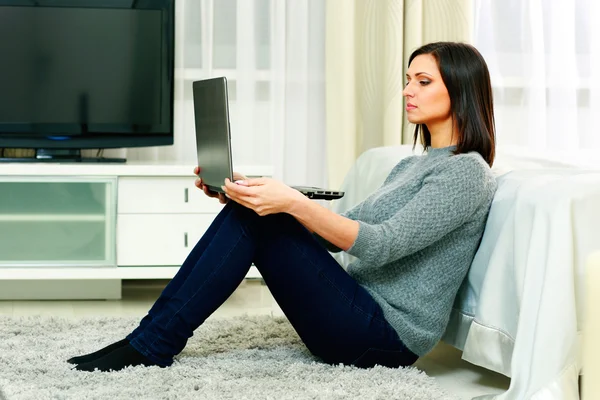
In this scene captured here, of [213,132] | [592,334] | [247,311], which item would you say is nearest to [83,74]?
[247,311]

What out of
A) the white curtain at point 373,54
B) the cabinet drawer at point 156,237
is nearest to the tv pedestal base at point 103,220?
the cabinet drawer at point 156,237

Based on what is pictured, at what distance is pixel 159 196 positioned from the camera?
336cm

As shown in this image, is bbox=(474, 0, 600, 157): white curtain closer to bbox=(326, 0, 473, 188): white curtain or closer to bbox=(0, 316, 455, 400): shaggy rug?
bbox=(326, 0, 473, 188): white curtain

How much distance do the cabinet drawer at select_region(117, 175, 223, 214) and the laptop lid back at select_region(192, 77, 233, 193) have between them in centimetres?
109

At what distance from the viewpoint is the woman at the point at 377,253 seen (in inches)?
75.2

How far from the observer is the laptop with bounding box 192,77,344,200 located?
1938 millimetres

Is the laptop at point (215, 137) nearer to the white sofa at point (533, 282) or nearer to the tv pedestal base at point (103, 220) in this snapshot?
the white sofa at point (533, 282)

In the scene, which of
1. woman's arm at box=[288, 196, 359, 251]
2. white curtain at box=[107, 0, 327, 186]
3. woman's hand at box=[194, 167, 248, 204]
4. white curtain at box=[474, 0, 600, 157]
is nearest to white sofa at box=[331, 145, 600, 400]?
woman's arm at box=[288, 196, 359, 251]

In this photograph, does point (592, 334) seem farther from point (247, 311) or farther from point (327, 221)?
point (247, 311)

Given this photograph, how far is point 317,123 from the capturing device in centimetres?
397

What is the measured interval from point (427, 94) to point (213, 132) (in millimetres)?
518

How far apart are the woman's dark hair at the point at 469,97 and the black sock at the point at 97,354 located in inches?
36.2

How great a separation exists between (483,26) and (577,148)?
2.38ft

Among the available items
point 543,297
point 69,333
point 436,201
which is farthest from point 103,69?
point 543,297
